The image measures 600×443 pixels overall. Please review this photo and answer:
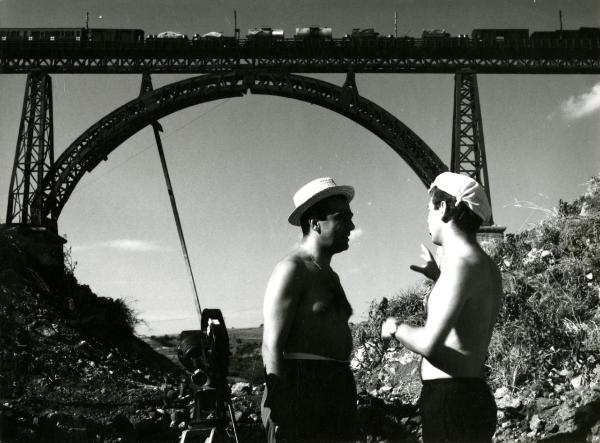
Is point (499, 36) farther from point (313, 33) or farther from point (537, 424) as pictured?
point (537, 424)

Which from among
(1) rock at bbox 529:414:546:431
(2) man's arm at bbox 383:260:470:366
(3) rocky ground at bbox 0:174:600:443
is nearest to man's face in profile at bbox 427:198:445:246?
(2) man's arm at bbox 383:260:470:366

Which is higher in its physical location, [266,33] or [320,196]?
[266,33]

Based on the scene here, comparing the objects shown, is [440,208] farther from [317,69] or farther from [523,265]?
[317,69]

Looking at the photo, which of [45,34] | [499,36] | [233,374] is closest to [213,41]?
[45,34]

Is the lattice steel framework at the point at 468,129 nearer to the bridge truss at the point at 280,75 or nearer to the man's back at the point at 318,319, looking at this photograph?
the bridge truss at the point at 280,75

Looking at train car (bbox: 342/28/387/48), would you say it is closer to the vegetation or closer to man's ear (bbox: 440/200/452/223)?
the vegetation

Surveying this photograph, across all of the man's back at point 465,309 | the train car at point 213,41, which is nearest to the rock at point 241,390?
the man's back at point 465,309

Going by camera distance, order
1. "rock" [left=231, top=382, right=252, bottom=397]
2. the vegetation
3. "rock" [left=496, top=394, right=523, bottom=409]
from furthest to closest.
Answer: "rock" [left=231, top=382, right=252, bottom=397]
the vegetation
"rock" [left=496, top=394, right=523, bottom=409]
